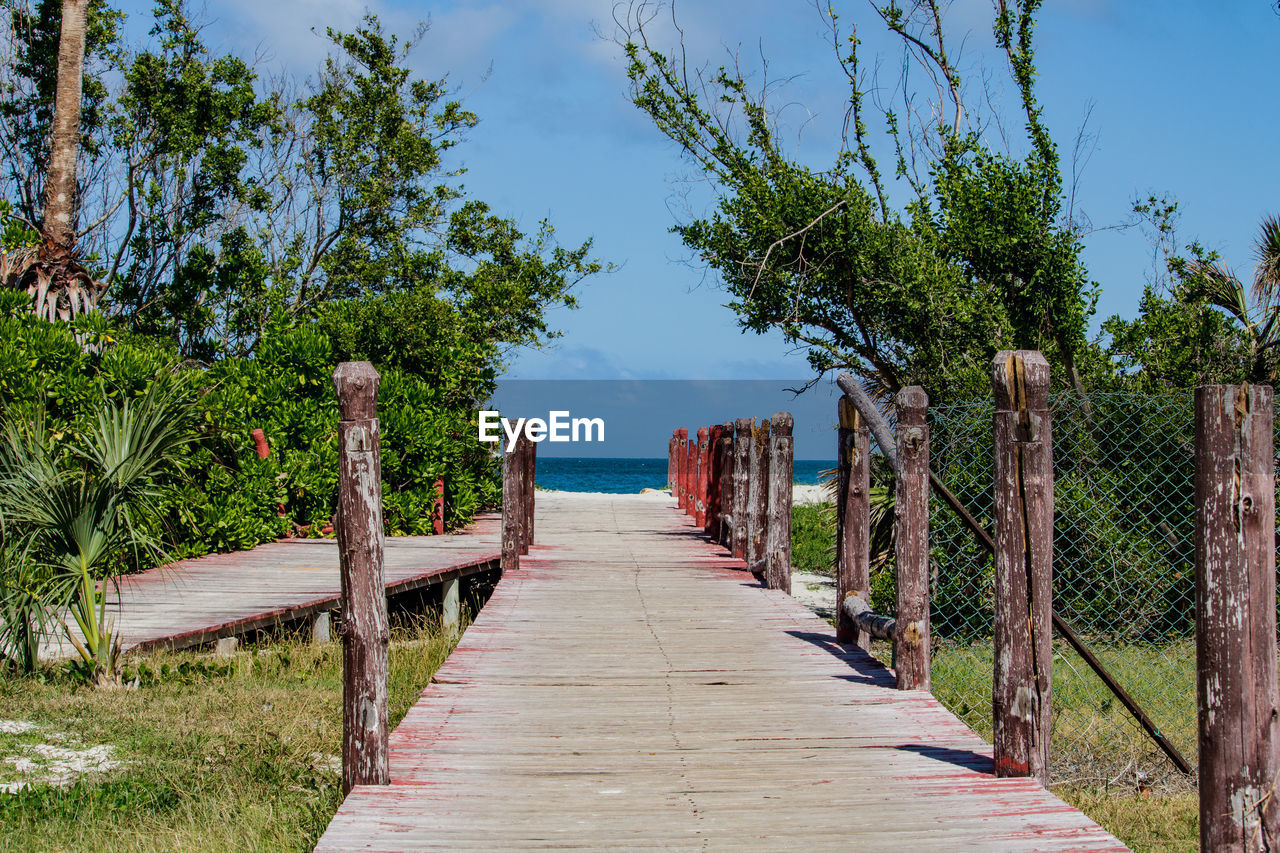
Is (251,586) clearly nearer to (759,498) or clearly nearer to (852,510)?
(759,498)

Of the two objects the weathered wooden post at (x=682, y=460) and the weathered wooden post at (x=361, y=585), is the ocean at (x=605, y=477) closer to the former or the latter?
the weathered wooden post at (x=682, y=460)

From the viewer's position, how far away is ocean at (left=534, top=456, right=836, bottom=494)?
78181mm

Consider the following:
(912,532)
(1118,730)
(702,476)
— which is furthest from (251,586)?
(702,476)

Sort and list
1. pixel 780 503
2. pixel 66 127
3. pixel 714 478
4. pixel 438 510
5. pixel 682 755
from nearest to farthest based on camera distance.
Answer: pixel 682 755 → pixel 780 503 → pixel 714 478 → pixel 66 127 → pixel 438 510

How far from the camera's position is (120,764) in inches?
240

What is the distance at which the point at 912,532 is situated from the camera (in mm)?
5672

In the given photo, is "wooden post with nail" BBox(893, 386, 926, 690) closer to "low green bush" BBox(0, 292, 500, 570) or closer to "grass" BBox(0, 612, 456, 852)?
"grass" BBox(0, 612, 456, 852)

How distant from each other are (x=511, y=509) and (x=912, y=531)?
5.47 meters

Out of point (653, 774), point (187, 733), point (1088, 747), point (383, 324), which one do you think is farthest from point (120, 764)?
point (383, 324)

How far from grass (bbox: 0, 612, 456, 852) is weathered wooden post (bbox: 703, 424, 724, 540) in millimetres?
6251

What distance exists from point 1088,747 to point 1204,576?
513cm

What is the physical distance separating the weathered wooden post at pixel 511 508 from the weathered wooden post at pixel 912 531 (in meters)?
5.00

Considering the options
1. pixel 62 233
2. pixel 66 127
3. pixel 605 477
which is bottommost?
pixel 605 477

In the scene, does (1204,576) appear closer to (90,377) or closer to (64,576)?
(64,576)
